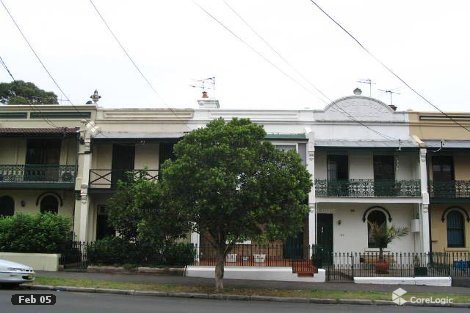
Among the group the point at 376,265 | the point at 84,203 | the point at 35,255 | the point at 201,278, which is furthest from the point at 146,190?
the point at 376,265

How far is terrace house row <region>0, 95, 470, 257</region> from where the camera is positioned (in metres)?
23.5

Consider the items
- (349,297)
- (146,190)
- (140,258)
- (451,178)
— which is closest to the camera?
(349,297)

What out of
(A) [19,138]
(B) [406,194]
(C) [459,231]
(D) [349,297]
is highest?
(A) [19,138]

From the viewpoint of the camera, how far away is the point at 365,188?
2353 centimetres

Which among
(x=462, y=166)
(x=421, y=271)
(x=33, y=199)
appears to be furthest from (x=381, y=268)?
(x=33, y=199)

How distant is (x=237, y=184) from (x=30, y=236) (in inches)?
397

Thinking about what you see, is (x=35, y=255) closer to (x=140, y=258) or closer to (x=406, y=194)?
(x=140, y=258)

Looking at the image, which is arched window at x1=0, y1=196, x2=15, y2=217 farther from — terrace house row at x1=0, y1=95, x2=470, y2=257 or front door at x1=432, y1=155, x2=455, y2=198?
front door at x1=432, y1=155, x2=455, y2=198

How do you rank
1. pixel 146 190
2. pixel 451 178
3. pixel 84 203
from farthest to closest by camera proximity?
pixel 451 178
pixel 84 203
pixel 146 190

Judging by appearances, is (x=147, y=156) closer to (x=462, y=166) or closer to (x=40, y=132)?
(x=40, y=132)

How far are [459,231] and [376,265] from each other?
271 inches

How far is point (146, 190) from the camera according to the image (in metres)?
16.2

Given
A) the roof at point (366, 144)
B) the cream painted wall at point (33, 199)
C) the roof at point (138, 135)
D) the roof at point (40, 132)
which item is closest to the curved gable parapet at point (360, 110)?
the roof at point (366, 144)

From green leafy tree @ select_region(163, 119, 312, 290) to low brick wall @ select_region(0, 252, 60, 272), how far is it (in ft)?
23.4
